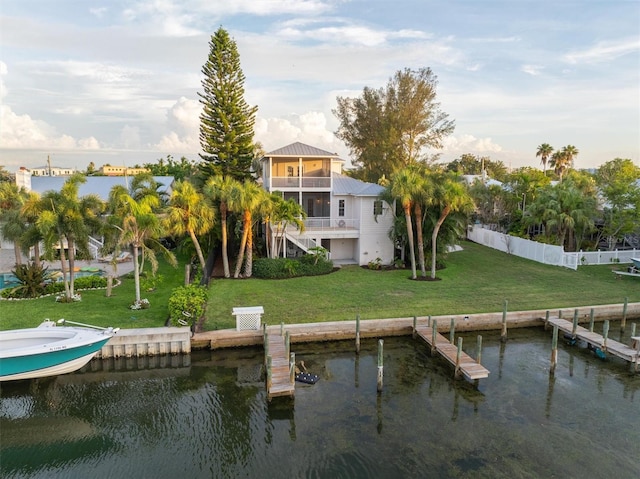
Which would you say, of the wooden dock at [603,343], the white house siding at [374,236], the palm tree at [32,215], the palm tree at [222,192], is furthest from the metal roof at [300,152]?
the wooden dock at [603,343]

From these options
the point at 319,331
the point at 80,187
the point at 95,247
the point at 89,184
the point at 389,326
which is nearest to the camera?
the point at 319,331

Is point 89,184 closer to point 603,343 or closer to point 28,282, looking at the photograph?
point 28,282

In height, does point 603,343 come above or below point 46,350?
below

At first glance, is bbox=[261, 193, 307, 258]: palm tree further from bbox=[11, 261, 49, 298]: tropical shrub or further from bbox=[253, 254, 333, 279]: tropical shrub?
bbox=[11, 261, 49, 298]: tropical shrub

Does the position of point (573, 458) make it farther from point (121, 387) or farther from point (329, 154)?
point (329, 154)

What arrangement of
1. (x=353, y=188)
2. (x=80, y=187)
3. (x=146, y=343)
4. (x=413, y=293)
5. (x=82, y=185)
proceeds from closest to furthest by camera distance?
(x=146, y=343) → (x=413, y=293) → (x=353, y=188) → (x=82, y=185) → (x=80, y=187)

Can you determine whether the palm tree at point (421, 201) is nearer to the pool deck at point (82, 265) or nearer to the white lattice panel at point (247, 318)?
the white lattice panel at point (247, 318)

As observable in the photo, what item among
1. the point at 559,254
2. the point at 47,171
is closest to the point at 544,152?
the point at 559,254
